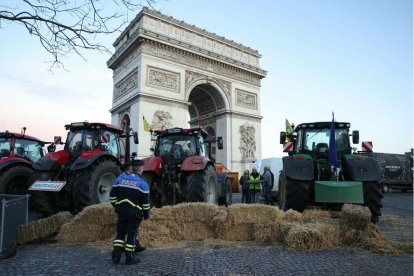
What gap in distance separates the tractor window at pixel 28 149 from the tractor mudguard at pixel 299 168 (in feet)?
24.7

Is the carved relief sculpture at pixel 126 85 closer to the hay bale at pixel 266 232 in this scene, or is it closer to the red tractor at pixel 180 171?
the red tractor at pixel 180 171

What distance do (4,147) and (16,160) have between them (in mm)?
1640

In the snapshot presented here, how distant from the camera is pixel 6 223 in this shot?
4.20 meters

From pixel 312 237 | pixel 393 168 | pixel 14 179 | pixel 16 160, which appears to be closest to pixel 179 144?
pixel 16 160

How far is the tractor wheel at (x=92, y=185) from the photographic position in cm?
574

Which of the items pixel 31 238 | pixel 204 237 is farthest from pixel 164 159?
pixel 31 238

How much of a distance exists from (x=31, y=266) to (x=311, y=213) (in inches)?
180

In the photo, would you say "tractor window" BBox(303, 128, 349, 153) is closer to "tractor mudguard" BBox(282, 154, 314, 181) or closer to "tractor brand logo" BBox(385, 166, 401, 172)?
"tractor mudguard" BBox(282, 154, 314, 181)

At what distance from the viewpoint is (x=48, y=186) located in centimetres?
599

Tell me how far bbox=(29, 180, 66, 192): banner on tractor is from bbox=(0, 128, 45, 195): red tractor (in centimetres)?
159

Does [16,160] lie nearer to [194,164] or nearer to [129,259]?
[194,164]

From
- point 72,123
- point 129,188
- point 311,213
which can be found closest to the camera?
point 129,188

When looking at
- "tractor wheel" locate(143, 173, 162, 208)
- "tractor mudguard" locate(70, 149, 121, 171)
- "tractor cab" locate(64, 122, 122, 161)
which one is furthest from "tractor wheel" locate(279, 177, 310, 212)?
"tractor cab" locate(64, 122, 122, 161)

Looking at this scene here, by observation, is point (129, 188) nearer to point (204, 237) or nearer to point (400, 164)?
point (204, 237)
